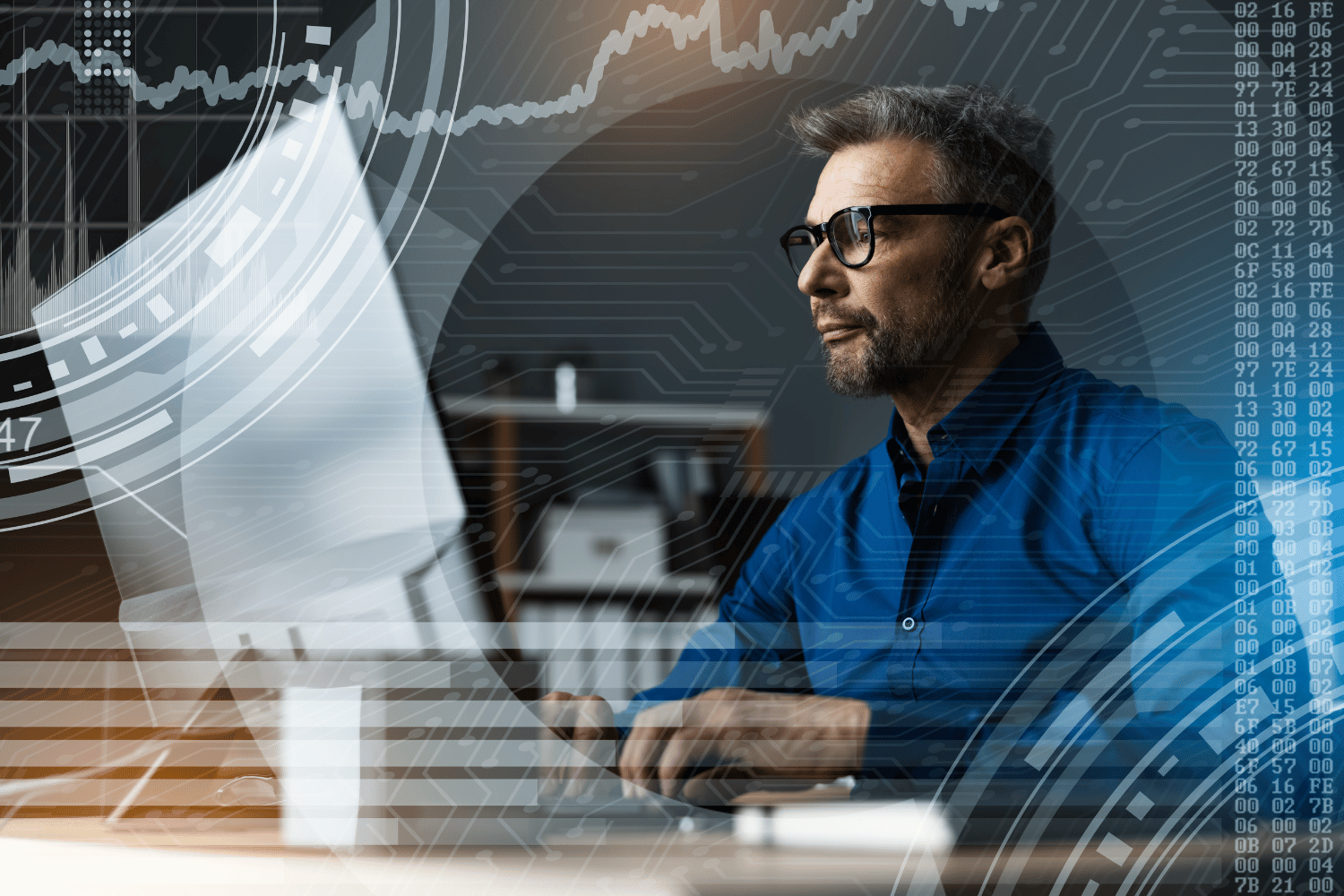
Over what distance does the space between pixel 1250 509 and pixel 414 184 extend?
94 centimetres

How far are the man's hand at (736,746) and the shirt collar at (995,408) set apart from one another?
291mm

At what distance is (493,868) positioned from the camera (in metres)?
0.89

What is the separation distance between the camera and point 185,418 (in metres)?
0.90

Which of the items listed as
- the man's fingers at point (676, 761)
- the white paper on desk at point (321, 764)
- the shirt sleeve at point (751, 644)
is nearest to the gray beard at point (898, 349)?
the shirt sleeve at point (751, 644)

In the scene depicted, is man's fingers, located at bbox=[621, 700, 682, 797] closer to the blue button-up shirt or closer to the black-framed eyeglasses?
the blue button-up shirt

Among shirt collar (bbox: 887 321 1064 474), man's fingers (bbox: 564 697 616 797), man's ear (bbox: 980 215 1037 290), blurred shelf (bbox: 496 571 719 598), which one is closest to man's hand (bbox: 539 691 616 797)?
man's fingers (bbox: 564 697 616 797)

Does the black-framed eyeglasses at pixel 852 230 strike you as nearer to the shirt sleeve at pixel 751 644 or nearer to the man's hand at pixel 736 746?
the shirt sleeve at pixel 751 644

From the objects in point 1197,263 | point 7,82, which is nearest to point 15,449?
point 7,82

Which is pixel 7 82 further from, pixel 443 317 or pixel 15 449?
pixel 443 317

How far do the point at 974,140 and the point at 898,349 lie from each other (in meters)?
0.23

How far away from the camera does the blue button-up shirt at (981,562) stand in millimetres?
844

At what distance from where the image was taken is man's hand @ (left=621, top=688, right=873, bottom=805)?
0.87 metres

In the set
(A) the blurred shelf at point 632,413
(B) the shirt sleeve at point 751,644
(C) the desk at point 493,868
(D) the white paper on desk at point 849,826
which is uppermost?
(A) the blurred shelf at point 632,413

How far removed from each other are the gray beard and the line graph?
287mm
